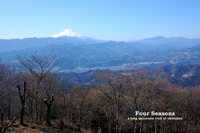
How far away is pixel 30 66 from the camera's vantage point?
2141cm

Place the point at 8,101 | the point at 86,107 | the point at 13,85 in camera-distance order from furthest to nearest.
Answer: the point at 86,107, the point at 8,101, the point at 13,85

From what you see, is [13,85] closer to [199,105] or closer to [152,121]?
[152,121]

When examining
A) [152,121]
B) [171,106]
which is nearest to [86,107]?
[152,121]

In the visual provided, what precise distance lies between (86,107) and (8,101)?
15250mm

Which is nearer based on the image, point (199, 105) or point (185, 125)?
point (185, 125)

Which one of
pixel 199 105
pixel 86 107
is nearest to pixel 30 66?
pixel 86 107

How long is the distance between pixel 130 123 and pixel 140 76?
36.6 feet

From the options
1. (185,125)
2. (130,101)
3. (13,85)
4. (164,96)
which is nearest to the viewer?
(13,85)

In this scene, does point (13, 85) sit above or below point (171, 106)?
above

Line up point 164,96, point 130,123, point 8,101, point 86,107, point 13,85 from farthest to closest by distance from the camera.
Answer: point 164,96, point 86,107, point 130,123, point 8,101, point 13,85

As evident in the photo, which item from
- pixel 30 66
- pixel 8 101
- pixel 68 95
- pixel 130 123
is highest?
pixel 30 66

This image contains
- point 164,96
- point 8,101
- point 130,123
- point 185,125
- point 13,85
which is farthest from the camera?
point 164,96

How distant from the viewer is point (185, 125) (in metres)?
31.0

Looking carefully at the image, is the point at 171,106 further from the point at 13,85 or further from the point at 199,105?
the point at 13,85
